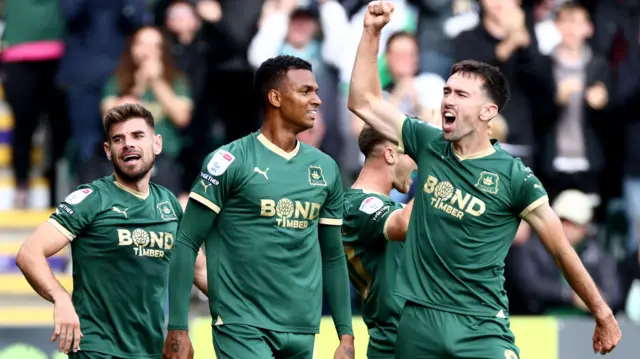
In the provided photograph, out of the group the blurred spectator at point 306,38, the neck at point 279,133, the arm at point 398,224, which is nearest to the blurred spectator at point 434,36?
the blurred spectator at point 306,38

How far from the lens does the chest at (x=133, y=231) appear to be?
27.5 feet

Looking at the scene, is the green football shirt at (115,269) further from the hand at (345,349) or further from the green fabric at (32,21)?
the green fabric at (32,21)

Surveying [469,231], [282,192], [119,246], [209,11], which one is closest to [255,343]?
[282,192]

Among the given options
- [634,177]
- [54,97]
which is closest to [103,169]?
[54,97]

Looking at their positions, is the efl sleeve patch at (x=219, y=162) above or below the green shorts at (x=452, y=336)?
above

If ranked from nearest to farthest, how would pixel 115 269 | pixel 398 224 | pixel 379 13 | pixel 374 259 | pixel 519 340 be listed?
pixel 379 13, pixel 115 269, pixel 398 224, pixel 374 259, pixel 519 340

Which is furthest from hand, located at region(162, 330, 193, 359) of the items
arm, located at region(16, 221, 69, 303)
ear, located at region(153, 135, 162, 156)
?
ear, located at region(153, 135, 162, 156)

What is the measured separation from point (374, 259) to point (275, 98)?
1453 millimetres

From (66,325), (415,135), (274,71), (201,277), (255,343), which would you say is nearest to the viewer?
(66,325)

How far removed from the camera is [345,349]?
8.20 m

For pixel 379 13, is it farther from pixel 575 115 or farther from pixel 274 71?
pixel 575 115

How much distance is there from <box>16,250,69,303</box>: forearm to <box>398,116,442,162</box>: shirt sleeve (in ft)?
7.14

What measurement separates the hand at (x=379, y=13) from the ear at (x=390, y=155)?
1.36 m

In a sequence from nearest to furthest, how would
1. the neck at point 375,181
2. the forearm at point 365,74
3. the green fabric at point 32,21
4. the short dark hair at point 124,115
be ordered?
the forearm at point 365,74
the short dark hair at point 124,115
the neck at point 375,181
the green fabric at point 32,21
